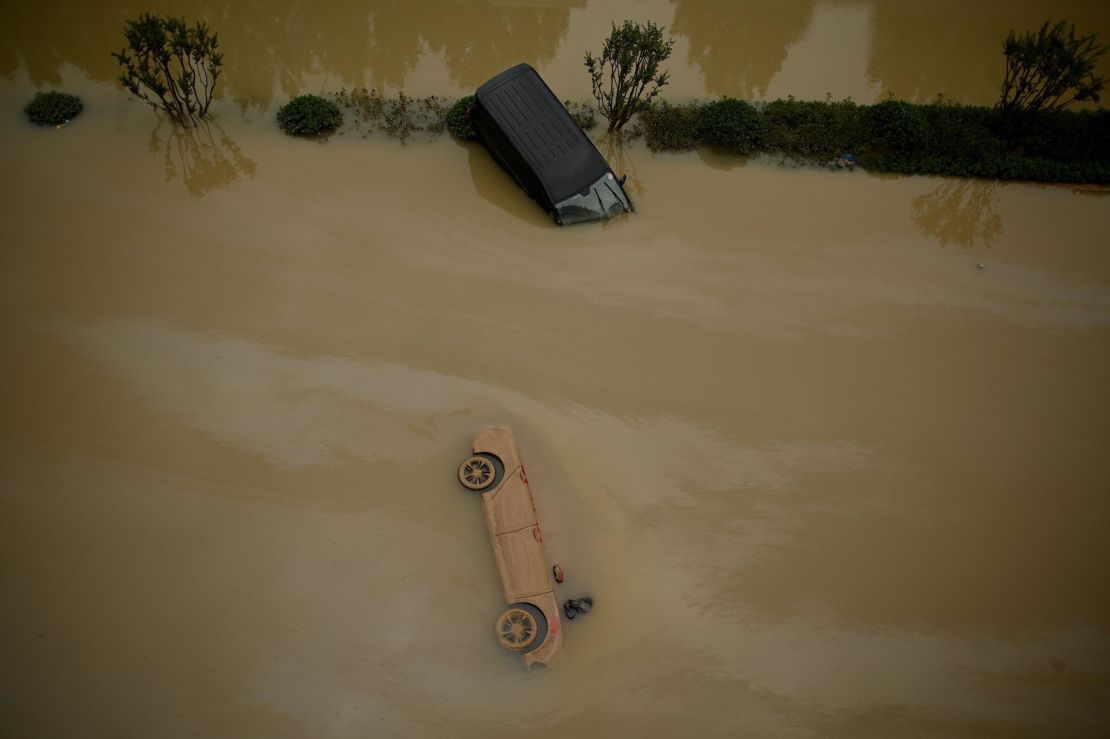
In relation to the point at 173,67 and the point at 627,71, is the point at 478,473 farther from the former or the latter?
the point at 173,67

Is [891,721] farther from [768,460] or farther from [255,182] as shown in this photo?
[255,182]

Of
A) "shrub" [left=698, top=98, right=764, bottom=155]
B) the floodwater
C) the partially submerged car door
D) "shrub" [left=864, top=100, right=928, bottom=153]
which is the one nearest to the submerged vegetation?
the floodwater

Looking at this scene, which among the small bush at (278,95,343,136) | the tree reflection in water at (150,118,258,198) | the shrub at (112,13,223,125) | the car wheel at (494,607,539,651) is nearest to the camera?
the car wheel at (494,607,539,651)

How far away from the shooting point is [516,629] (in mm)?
6941

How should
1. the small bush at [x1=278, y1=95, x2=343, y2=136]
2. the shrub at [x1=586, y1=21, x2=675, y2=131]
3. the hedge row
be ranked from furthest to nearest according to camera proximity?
the hedge row, the small bush at [x1=278, y1=95, x2=343, y2=136], the shrub at [x1=586, y1=21, x2=675, y2=131]

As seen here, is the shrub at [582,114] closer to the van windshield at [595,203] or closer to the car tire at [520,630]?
the van windshield at [595,203]

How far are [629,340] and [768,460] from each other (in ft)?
7.34

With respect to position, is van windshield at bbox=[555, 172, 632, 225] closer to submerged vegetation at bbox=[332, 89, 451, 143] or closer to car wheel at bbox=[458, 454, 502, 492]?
submerged vegetation at bbox=[332, 89, 451, 143]

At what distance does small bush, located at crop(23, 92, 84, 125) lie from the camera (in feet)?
32.1

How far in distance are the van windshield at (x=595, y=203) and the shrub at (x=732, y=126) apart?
1.90m

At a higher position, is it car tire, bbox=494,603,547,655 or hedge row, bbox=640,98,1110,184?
hedge row, bbox=640,98,1110,184

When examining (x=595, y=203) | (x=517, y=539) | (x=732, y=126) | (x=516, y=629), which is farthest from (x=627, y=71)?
(x=516, y=629)

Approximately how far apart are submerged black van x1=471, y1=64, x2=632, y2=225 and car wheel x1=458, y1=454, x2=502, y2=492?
3569mm

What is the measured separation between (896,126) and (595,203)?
4.81 metres
